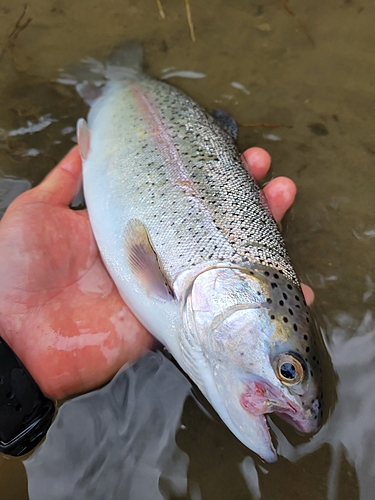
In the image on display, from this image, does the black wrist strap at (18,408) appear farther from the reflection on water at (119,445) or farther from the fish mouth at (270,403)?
the fish mouth at (270,403)

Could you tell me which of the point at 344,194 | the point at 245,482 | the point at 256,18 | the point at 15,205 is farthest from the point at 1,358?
the point at 256,18

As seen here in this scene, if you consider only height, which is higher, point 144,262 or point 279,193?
point 144,262

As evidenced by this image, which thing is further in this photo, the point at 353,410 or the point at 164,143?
the point at 164,143

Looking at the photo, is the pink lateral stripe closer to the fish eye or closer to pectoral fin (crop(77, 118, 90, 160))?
pectoral fin (crop(77, 118, 90, 160))

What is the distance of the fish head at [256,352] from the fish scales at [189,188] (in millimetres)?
158

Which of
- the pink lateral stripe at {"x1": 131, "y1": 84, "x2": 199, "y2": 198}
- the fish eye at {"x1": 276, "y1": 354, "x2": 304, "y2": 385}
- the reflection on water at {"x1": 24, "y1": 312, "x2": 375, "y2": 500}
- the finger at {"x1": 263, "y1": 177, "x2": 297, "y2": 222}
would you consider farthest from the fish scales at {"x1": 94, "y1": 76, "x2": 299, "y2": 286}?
the reflection on water at {"x1": 24, "y1": 312, "x2": 375, "y2": 500}

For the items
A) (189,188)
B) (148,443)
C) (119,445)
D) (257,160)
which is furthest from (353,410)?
(257,160)

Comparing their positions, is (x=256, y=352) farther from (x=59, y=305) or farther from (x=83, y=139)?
(x=83, y=139)

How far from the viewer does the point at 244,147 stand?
2934mm

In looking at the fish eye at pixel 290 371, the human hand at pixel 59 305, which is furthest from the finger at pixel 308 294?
the fish eye at pixel 290 371

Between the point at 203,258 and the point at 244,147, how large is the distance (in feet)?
4.42

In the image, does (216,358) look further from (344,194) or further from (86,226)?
(344,194)

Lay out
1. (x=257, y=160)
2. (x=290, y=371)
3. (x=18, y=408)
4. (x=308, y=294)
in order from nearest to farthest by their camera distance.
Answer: (x=290, y=371) < (x=18, y=408) < (x=308, y=294) < (x=257, y=160)

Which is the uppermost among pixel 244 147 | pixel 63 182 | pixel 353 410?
pixel 63 182
